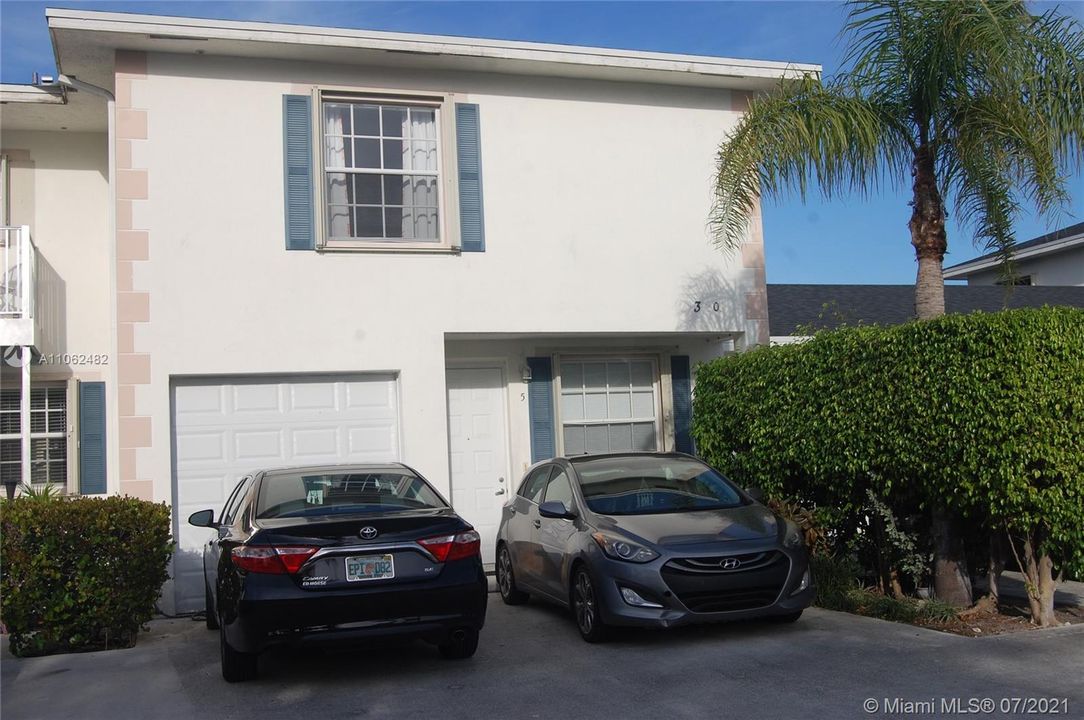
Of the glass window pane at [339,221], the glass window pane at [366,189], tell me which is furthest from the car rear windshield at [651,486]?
the glass window pane at [366,189]

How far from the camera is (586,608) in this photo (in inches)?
320

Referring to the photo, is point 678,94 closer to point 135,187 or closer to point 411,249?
point 411,249

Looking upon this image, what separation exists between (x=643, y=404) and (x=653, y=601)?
5.56 m

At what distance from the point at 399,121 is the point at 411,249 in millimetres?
1515

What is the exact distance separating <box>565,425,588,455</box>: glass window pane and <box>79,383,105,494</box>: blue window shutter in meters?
5.44

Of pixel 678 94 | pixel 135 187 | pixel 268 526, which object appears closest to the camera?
pixel 268 526

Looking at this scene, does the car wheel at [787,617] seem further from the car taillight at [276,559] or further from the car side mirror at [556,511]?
the car taillight at [276,559]

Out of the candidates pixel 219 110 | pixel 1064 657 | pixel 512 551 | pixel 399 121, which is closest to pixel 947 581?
pixel 1064 657

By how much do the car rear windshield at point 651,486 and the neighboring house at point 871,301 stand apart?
257 inches

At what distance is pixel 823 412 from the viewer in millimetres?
9117

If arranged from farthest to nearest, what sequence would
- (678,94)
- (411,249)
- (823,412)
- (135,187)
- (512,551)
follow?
(678,94), (411,249), (135,187), (512,551), (823,412)

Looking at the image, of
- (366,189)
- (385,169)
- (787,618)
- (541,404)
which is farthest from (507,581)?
(385,169)

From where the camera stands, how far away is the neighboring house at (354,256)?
10766 mm

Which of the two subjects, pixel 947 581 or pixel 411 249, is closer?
pixel 947 581
